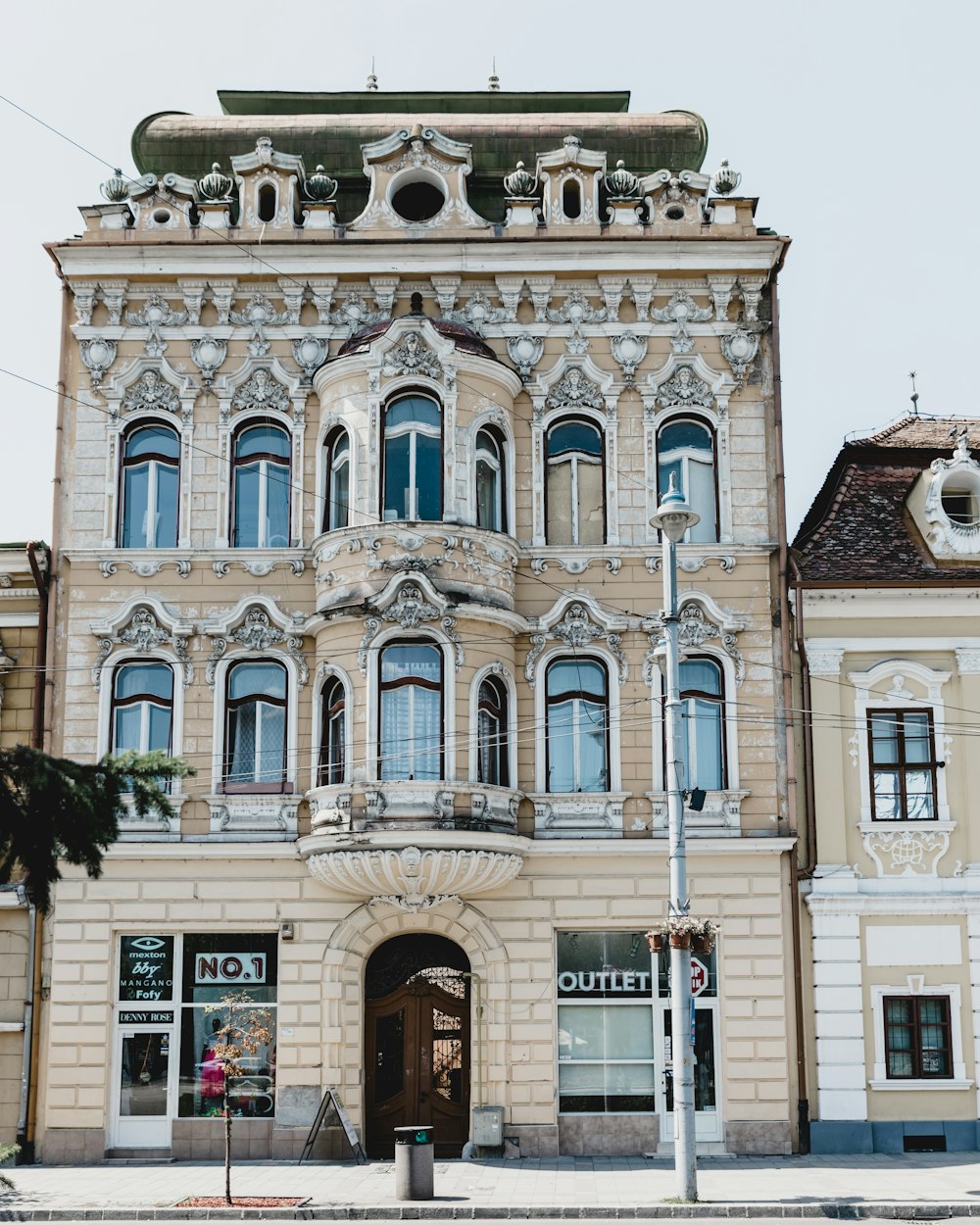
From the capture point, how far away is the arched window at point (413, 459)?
25688mm

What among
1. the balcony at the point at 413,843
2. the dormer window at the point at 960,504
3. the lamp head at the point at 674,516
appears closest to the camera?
the lamp head at the point at 674,516

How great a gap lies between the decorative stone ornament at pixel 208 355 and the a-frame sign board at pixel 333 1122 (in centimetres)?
1121

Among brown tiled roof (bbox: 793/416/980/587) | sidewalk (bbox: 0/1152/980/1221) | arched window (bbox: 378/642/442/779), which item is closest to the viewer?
sidewalk (bbox: 0/1152/980/1221)

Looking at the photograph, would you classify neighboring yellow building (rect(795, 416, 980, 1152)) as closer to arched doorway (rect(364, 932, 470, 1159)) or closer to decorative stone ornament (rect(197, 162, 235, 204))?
arched doorway (rect(364, 932, 470, 1159))

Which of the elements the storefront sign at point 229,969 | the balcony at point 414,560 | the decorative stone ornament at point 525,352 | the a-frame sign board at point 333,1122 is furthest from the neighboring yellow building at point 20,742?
the decorative stone ornament at point 525,352

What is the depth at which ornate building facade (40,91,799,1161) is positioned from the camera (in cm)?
2486

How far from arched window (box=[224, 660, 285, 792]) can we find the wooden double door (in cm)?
382

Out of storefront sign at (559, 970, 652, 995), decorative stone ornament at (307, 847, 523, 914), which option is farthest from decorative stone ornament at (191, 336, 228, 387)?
storefront sign at (559, 970, 652, 995)

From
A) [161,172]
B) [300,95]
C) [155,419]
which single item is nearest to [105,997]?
[155,419]

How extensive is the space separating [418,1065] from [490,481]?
9008mm

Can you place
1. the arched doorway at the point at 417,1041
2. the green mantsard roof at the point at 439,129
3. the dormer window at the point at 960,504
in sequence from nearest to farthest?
1. the arched doorway at the point at 417,1041
2. the dormer window at the point at 960,504
3. the green mantsard roof at the point at 439,129

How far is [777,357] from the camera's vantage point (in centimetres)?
2716

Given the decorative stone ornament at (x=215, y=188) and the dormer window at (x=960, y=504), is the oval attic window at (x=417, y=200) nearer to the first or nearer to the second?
the decorative stone ornament at (x=215, y=188)

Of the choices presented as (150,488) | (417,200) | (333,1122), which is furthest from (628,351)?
(333,1122)
